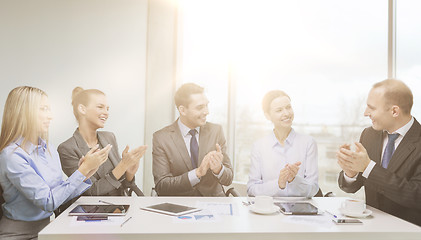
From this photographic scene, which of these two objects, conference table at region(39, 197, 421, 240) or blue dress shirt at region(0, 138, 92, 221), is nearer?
conference table at region(39, 197, 421, 240)

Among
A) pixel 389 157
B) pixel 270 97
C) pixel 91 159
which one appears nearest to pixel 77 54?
pixel 270 97

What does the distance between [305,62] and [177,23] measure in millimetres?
1572

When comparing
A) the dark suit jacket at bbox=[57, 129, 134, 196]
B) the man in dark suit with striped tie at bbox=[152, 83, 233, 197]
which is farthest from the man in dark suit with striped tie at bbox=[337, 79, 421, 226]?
the dark suit jacket at bbox=[57, 129, 134, 196]

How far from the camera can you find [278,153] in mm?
2959

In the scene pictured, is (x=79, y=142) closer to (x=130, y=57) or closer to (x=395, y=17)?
(x=130, y=57)

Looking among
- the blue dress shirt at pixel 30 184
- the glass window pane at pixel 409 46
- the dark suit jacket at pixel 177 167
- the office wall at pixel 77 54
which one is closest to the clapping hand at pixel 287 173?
the dark suit jacket at pixel 177 167

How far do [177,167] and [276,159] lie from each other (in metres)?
0.82

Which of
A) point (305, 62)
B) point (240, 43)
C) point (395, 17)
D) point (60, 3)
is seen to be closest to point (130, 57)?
point (60, 3)

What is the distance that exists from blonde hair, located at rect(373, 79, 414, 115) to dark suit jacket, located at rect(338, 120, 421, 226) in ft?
0.47

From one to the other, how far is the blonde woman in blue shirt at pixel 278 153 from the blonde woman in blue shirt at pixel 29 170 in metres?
1.23

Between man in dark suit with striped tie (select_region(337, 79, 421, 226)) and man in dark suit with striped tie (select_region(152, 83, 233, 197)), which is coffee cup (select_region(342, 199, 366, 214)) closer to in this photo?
man in dark suit with striped tie (select_region(337, 79, 421, 226))

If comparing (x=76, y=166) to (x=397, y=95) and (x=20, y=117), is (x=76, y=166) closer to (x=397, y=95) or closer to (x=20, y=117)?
(x=20, y=117)

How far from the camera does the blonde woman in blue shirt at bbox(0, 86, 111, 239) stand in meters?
1.94

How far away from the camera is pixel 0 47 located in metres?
3.99
